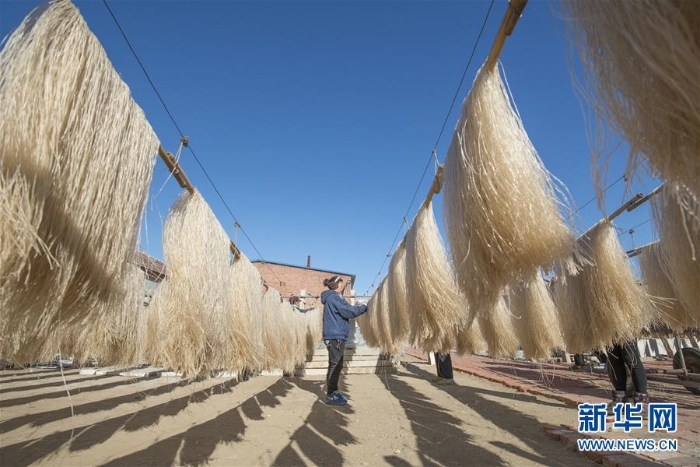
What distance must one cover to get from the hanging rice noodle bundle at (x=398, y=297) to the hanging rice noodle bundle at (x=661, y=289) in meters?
3.29

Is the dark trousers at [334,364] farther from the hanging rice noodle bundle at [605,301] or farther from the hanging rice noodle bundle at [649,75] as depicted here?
the hanging rice noodle bundle at [649,75]

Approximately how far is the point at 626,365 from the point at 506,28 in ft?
12.0

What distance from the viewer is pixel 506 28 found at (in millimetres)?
1953

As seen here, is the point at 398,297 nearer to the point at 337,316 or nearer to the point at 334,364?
the point at 337,316

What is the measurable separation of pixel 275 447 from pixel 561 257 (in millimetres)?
2783

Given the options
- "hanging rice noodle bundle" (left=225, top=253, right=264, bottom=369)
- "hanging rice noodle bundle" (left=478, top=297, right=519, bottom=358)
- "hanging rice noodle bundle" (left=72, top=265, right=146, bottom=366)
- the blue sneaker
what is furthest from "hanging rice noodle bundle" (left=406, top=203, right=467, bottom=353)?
"hanging rice noodle bundle" (left=72, top=265, right=146, bottom=366)

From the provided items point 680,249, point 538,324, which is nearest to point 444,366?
point 538,324

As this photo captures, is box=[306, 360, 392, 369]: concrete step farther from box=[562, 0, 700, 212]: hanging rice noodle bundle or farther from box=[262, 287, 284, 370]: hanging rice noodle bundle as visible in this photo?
box=[562, 0, 700, 212]: hanging rice noodle bundle

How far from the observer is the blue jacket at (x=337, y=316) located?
520cm

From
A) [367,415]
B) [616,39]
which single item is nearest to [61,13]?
[616,39]

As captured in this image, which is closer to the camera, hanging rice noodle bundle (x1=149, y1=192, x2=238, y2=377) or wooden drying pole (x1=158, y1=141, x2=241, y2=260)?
wooden drying pole (x1=158, y1=141, x2=241, y2=260)

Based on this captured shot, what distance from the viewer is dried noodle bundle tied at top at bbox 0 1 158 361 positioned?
113 centimetres

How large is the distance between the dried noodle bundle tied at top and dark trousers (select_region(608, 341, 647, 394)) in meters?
4.52

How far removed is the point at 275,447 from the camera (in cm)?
306
